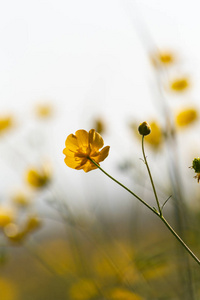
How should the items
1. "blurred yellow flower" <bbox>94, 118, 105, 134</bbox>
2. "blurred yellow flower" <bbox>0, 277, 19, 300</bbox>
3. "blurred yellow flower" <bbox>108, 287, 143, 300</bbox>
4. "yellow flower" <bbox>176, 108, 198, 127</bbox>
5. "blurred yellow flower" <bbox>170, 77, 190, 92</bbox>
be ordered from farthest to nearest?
1. "blurred yellow flower" <bbox>0, 277, 19, 300</bbox>
2. "blurred yellow flower" <bbox>170, 77, 190, 92</bbox>
3. "yellow flower" <bbox>176, 108, 198, 127</bbox>
4. "blurred yellow flower" <bbox>94, 118, 105, 134</bbox>
5. "blurred yellow flower" <bbox>108, 287, 143, 300</bbox>

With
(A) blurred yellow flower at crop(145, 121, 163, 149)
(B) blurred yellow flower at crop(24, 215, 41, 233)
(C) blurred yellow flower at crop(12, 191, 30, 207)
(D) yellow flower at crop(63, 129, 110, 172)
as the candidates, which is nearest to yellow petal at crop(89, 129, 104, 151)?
(D) yellow flower at crop(63, 129, 110, 172)

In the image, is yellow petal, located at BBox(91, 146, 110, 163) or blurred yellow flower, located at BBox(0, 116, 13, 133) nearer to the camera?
yellow petal, located at BBox(91, 146, 110, 163)

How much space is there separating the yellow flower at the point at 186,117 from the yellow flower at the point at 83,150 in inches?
47.0

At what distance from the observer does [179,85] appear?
8.08ft

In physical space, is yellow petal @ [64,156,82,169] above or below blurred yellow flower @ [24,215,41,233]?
below

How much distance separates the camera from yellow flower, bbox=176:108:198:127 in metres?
2.32

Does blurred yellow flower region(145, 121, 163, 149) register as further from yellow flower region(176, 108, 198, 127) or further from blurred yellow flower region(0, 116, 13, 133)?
blurred yellow flower region(0, 116, 13, 133)

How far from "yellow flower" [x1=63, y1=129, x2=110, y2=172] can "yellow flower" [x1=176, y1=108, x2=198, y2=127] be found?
119cm

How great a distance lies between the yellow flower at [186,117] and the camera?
2.32m

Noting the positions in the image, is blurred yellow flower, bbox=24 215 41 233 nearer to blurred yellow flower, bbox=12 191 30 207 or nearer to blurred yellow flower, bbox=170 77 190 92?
blurred yellow flower, bbox=12 191 30 207

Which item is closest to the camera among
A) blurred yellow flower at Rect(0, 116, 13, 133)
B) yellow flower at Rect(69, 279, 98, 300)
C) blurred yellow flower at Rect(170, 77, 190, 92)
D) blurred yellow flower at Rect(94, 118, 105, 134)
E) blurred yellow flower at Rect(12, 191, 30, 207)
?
yellow flower at Rect(69, 279, 98, 300)

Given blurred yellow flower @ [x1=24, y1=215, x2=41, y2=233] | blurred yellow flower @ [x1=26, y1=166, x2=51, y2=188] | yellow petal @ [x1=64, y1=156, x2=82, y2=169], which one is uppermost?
blurred yellow flower @ [x1=26, y1=166, x2=51, y2=188]

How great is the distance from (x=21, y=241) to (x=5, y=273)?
4312mm

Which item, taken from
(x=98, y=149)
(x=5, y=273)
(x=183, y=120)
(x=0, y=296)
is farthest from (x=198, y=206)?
(x=5, y=273)
